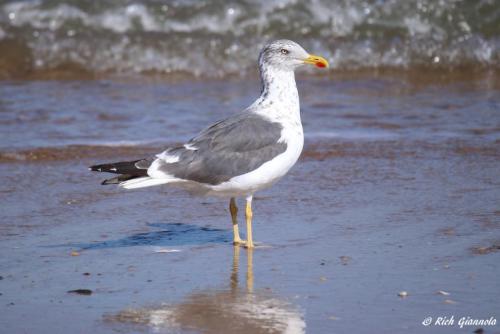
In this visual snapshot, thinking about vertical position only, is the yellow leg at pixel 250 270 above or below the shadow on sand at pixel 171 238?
below

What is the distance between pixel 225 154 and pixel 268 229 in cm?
59

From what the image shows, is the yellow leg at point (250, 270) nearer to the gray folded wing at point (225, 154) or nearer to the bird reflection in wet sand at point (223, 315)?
the bird reflection in wet sand at point (223, 315)

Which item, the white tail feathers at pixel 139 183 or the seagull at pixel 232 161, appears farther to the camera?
the seagull at pixel 232 161

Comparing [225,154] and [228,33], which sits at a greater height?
[228,33]

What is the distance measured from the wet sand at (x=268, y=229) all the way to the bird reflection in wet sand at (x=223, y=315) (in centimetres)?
1

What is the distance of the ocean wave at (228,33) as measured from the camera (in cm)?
1275

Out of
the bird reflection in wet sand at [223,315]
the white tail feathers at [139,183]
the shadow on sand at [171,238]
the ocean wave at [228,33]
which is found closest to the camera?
the bird reflection in wet sand at [223,315]

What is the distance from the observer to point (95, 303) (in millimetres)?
4535

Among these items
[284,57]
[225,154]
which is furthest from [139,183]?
[284,57]

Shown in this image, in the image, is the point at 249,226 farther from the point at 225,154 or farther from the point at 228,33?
the point at 228,33

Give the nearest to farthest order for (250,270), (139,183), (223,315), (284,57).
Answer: (223,315) → (250,270) → (139,183) → (284,57)

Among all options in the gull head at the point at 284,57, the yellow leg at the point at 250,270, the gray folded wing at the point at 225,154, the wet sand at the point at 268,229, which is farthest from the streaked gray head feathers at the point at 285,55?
the yellow leg at the point at 250,270

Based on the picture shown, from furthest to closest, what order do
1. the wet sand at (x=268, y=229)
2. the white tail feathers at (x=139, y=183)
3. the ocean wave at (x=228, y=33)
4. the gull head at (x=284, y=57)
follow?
the ocean wave at (x=228, y=33) → the gull head at (x=284, y=57) → the white tail feathers at (x=139, y=183) → the wet sand at (x=268, y=229)

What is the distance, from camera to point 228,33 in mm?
13391
